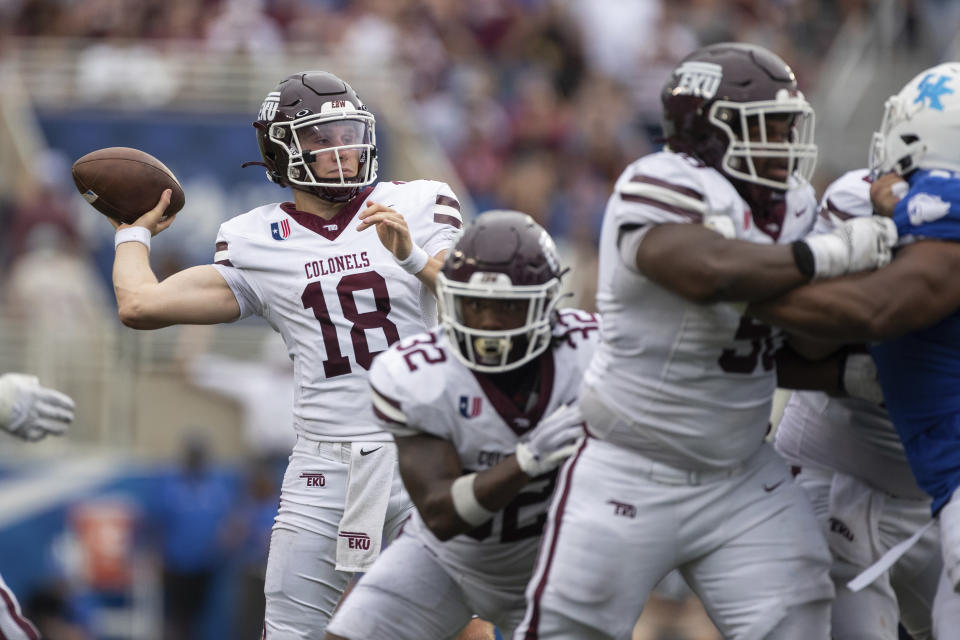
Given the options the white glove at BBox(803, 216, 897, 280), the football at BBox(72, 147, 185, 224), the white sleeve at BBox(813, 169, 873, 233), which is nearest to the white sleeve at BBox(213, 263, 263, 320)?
the football at BBox(72, 147, 185, 224)

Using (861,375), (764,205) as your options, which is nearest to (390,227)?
(764,205)

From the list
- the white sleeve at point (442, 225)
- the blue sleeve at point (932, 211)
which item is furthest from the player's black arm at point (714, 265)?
the white sleeve at point (442, 225)

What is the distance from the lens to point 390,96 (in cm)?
1187

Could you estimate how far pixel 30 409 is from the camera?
552cm

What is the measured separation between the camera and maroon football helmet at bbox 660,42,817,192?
13.1ft

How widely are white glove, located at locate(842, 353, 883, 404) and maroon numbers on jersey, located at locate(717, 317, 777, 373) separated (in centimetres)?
40

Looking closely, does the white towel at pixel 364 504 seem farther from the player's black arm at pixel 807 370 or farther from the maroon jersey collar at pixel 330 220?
the player's black arm at pixel 807 370

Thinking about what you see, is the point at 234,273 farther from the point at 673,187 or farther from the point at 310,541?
the point at 673,187

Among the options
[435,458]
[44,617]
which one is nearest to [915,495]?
[435,458]

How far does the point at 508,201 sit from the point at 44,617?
4.77 meters

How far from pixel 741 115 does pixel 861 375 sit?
3.07 ft

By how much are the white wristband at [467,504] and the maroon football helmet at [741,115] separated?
110 cm

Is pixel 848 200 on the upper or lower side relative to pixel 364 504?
upper

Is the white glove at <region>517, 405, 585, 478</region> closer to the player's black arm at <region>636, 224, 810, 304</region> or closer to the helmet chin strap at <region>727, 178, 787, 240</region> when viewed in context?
the player's black arm at <region>636, 224, 810, 304</region>
